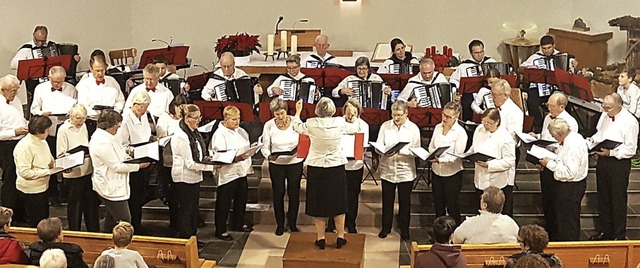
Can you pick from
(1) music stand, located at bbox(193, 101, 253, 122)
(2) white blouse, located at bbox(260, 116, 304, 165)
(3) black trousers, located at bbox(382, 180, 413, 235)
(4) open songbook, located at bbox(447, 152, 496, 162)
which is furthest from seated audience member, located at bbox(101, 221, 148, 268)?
(4) open songbook, located at bbox(447, 152, 496, 162)

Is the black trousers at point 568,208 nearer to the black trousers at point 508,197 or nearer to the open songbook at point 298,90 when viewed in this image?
the black trousers at point 508,197

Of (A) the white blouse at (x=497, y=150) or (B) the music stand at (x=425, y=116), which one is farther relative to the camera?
(B) the music stand at (x=425, y=116)

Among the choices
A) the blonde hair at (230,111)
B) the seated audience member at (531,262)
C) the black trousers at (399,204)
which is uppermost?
the blonde hair at (230,111)

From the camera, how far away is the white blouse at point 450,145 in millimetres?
7372

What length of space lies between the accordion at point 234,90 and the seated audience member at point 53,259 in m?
4.33

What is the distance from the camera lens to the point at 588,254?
18.8 ft

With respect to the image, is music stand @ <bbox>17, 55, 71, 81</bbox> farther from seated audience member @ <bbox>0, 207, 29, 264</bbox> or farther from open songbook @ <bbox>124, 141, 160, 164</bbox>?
seated audience member @ <bbox>0, 207, 29, 264</bbox>

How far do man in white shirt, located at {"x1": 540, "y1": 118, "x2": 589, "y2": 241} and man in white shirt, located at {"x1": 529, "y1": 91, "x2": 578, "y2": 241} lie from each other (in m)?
0.09

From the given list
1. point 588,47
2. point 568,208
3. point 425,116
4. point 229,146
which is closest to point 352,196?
point 425,116

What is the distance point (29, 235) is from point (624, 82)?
5.98m

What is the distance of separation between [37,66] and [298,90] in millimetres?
2894

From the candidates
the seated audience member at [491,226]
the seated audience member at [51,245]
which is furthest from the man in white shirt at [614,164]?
the seated audience member at [51,245]

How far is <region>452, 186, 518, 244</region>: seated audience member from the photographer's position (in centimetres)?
572

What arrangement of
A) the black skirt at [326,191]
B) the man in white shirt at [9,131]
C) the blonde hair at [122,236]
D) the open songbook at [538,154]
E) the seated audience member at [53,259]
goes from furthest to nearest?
the man in white shirt at [9,131] → the open songbook at [538,154] → the black skirt at [326,191] → the blonde hair at [122,236] → the seated audience member at [53,259]
